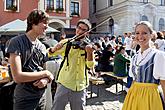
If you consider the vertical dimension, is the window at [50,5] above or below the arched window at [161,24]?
above

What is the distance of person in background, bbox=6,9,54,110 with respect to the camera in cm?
254

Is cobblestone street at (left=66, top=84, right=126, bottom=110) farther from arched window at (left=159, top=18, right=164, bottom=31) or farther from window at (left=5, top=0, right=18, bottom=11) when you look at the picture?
arched window at (left=159, top=18, right=164, bottom=31)

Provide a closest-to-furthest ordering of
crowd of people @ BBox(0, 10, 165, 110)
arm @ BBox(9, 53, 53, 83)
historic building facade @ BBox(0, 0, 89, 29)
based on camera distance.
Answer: arm @ BBox(9, 53, 53, 83) → crowd of people @ BBox(0, 10, 165, 110) → historic building facade @ BBox(0, 0, 89, 29)

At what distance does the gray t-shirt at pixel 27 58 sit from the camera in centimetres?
256

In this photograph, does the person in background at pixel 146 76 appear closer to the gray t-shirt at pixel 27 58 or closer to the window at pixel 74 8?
the gray t-shirt at pixel 27 58

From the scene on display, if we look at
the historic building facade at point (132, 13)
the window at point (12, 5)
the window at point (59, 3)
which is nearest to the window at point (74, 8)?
the window at point (59, 3)

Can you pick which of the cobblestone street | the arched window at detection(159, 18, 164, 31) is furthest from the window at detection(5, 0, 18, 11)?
the cobblestone street

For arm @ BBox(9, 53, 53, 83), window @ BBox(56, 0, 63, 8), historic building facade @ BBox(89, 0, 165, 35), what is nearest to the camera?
arm @ BBox(9, 53, 53, 83)

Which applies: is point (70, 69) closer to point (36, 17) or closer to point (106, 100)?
point (36, 17)

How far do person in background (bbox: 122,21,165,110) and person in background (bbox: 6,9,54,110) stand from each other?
990mm

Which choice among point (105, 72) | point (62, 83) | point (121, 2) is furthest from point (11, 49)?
point (121, 2)

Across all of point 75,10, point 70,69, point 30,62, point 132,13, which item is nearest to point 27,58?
point 30,62

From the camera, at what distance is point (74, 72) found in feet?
12.4

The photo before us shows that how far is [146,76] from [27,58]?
125cm
